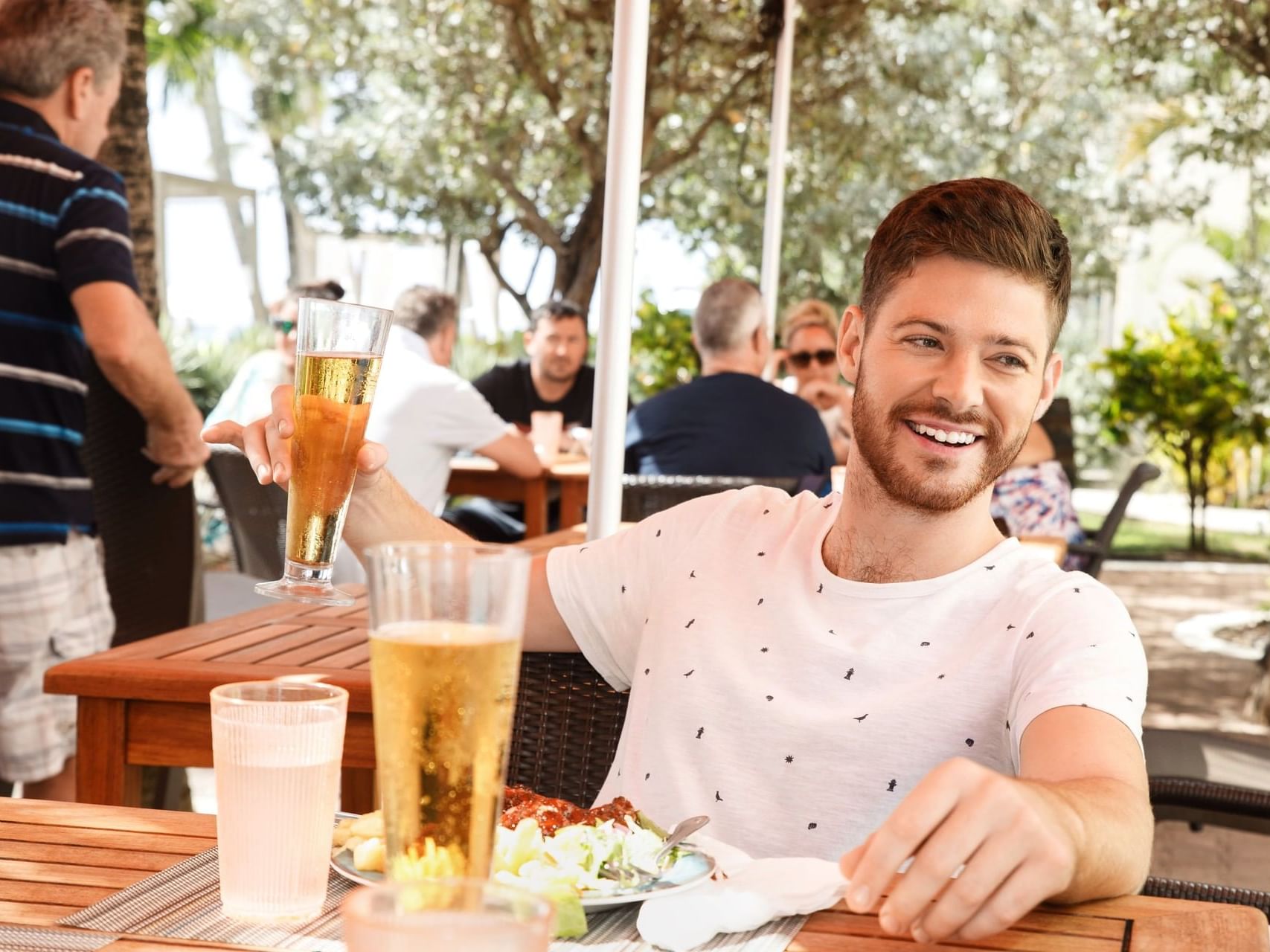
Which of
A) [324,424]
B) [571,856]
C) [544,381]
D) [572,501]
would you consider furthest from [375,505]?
[544,381]

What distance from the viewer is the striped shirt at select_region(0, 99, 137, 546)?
2777 mm

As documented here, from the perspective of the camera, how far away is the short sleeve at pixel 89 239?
2783 millimetres

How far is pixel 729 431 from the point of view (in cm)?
443

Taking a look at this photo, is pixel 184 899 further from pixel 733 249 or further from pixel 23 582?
pixel 733 249

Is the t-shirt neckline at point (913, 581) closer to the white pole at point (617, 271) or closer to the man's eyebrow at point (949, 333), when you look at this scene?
the man's eyebrow at point (949, 333)

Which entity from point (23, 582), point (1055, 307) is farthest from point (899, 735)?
point (23, 582)

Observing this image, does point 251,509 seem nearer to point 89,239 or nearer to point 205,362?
point 89,239

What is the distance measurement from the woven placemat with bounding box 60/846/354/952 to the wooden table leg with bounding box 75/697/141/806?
2.78ft

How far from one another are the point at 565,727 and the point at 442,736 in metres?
1.12

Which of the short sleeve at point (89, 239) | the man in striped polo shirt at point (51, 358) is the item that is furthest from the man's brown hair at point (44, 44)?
the short sleeve at point (89, 239)

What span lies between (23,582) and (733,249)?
12.3 m

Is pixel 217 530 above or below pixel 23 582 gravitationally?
below

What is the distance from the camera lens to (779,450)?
14.4ft

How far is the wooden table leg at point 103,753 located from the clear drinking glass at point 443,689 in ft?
4.17
